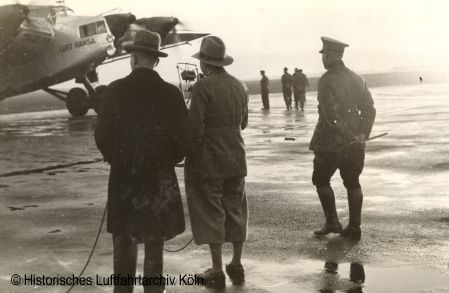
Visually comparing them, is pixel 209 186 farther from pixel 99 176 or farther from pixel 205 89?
pixel 99 176

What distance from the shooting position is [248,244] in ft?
20.6

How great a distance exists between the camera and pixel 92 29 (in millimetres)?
26922

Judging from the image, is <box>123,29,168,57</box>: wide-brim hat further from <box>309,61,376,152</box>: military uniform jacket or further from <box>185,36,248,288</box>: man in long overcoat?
<box>309,61,376,152</box>: military uniform jacket

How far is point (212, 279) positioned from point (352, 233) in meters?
1.89

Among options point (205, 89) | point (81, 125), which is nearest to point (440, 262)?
point (205, 89)

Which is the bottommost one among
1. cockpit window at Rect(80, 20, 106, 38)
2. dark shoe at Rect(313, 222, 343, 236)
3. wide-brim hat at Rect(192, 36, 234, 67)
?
dark shoe at Rect(313, 222, 343, 236)

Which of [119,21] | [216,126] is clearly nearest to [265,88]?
[119,21]

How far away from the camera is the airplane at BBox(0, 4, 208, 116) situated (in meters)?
25.0

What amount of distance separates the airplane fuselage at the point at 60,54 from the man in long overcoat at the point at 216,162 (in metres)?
21.7

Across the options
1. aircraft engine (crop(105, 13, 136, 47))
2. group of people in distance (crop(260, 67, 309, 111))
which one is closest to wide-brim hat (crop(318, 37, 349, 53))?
aircraft engine (crop(105, 13, 136, 47))

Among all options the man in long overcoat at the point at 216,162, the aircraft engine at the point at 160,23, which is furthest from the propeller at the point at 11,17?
the man in long overcoat at the point at 216,162

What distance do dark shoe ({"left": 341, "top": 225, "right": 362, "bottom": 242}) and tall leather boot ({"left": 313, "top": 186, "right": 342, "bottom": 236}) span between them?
0.07 m

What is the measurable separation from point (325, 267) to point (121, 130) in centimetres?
223

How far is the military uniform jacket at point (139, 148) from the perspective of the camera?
4258mm
